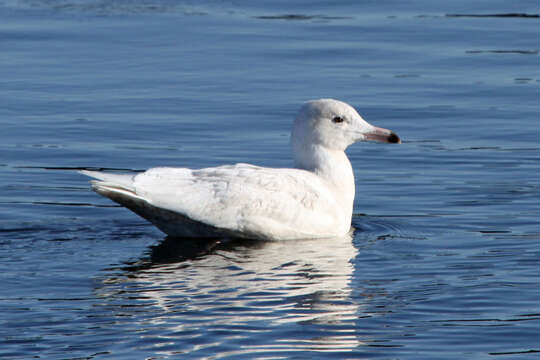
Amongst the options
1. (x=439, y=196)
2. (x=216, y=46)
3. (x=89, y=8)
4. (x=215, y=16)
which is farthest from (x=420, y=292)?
(x=89, y=8)

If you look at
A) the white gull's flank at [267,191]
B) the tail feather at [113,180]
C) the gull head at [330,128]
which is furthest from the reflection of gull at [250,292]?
the gull head at [330,128]

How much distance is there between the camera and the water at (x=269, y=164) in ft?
28.6

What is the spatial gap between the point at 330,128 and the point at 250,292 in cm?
297

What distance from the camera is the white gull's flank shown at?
11.0 metres

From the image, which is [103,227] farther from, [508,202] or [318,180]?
[508,202]

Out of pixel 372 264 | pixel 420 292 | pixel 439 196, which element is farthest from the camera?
pixel 439 196

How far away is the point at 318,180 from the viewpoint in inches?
471

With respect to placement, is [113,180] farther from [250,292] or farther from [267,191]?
[250,292]

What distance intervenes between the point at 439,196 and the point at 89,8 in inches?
413

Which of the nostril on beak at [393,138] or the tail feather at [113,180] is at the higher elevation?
the nostril on beak at [393,138]

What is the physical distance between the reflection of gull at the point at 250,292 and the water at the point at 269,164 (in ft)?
0.08

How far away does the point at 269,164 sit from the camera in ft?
46.1

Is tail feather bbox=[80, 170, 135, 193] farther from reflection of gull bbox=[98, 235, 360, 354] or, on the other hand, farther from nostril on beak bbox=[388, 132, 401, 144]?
nostril on beak bbox=[388, 132, 401, 144]

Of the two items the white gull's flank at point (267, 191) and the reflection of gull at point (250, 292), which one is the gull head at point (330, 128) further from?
the reflection of gull at point (250, 292)
